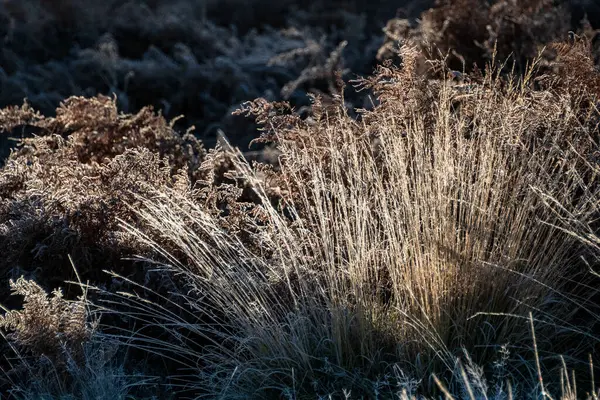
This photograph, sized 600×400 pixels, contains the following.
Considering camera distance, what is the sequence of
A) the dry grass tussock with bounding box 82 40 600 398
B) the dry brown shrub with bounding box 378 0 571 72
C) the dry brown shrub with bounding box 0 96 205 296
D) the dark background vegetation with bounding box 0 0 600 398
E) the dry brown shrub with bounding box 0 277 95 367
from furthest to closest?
the dry brown shrub with bounding box 378 0 571 72 < the dark background vegetation with bounding box 0 0 600 398 < the dry brown shrub with bounding box 0 96 205 296 < the dry brown shrub with bounding box 0 277 95 367 < the dry grass tussock with bounding box 82 40 600 398

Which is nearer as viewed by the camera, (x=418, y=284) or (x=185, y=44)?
(x=418, y=284)

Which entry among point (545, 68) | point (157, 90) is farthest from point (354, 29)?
point (545, 68)

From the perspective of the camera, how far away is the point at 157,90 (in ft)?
32.9

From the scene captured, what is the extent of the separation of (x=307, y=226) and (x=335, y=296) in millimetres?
637

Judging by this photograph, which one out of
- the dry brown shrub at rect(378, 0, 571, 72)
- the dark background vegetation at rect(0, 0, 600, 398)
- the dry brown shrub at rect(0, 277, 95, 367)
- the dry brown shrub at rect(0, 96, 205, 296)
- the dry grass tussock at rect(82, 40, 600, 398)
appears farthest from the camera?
the dry brown shrub at rect(378, 0, 571, 72)

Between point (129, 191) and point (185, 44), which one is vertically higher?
point (129, 191)

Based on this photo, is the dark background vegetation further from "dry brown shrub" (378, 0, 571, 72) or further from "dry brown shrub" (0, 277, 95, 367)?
"dry brown shrub" (0, 277, 95, 367)

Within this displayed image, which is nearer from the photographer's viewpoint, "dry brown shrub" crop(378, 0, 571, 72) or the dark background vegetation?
the dark background vegetation

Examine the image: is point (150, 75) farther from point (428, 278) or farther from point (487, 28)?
point (428, 278)

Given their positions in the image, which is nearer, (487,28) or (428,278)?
(428,278)

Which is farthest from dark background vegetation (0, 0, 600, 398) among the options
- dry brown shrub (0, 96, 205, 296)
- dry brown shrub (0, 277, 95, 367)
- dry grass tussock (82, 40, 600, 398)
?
dry grass tussock (82, 40, 600, 398)

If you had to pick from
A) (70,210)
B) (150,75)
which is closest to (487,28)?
(150,75)

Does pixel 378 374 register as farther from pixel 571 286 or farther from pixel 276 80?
pixel 276 80

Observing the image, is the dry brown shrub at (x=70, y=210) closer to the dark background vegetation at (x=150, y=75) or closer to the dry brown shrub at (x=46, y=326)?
the dark background vegetation at (x=150, y=75)
